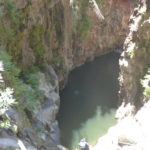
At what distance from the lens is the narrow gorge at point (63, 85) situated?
615 centimetres

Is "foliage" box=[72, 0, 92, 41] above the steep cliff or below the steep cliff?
above

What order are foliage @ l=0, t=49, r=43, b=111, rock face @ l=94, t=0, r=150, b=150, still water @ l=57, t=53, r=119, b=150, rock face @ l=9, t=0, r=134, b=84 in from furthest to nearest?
still water @ l=57, t=53, r=119, b=150 → rock face @ l=9, t=0, r=134, b=84 → rock face @ l=94, t=0, r=150, b=150 → foliage @ l=0, t=49, r=43, b=111

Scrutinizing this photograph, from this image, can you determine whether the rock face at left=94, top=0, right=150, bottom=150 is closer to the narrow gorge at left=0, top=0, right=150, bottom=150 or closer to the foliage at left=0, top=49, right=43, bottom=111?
the narrow gorge at left=0, top=0, right=150, bottom=150

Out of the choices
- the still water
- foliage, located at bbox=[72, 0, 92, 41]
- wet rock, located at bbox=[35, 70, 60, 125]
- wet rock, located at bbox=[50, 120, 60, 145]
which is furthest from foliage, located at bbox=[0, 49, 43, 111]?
foliage, located at bbox=[72, 0, 92, 41]

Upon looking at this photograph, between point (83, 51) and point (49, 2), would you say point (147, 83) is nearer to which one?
point (49, 2)

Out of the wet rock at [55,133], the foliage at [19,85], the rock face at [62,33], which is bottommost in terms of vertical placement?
the wet rock at [55,133]

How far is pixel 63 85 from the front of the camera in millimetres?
14000

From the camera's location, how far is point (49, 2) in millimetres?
11180

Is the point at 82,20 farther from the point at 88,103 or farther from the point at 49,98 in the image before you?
the point at 49,98

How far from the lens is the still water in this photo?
10.6m

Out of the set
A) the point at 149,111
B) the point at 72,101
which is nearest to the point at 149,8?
the point at 149,111

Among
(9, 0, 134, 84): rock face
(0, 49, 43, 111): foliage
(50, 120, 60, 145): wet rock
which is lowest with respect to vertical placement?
(50, 120, 60, 145): wet rock

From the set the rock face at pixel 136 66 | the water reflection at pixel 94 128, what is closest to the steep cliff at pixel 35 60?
the water reflection at pixel 94 128

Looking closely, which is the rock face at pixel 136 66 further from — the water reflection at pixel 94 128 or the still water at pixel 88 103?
the still water at pixel 88 103
